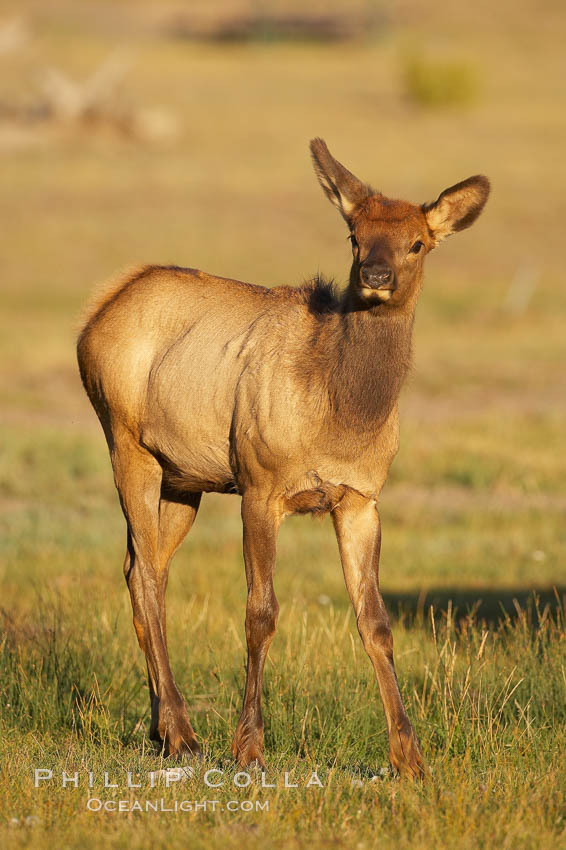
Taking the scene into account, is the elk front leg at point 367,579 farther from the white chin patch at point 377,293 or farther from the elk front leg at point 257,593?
the white chin patch at point 377,293

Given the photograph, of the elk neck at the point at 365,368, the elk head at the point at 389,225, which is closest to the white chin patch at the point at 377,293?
the elk head at the point at 389,225

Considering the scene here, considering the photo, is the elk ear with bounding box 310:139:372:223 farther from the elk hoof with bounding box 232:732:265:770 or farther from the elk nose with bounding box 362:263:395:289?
the elk hoof with bounding box 232:732:265:770

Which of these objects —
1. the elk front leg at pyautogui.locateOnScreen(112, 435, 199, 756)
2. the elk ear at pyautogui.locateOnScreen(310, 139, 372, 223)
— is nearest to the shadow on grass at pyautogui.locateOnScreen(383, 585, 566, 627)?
the elk front leg at pyautogui.locateOnScreen(112, 435, 199, 756)

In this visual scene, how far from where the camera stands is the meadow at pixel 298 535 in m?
4.94

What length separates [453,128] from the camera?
48.8 m

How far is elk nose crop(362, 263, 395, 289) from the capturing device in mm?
5344

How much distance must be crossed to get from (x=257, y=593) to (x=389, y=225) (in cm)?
178

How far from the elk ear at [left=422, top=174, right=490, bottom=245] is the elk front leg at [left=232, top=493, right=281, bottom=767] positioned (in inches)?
60.0

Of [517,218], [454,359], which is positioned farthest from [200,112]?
[454,359]

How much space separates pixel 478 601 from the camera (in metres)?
9.23

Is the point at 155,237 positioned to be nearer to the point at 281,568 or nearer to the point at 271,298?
the point at 281,568

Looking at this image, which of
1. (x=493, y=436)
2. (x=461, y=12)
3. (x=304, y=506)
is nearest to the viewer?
(x=304, y=506)

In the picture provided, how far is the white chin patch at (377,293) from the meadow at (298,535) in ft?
6.04

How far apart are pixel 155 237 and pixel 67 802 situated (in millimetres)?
29020
